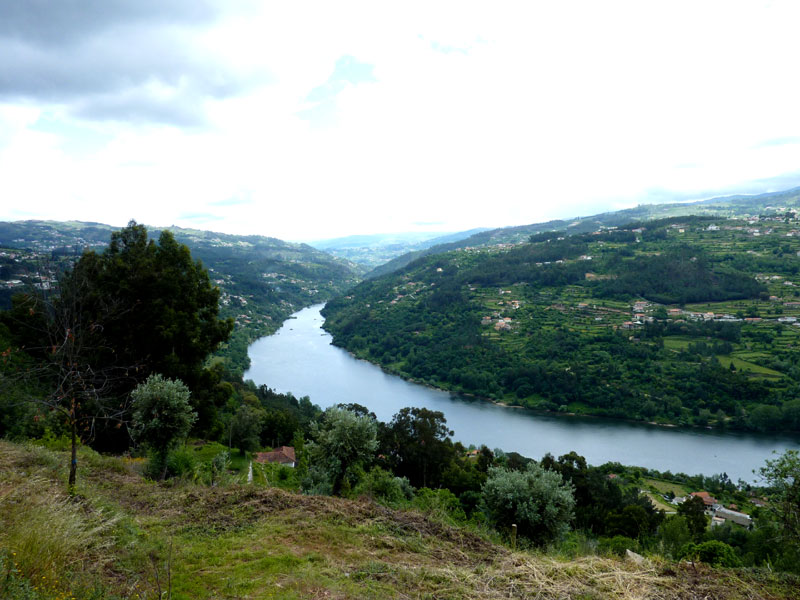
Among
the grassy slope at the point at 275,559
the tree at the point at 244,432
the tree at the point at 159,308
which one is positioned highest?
the tree at the point at 159,308

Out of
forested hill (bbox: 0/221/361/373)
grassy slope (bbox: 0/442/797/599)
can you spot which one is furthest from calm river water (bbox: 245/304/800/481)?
grassy slope (bbox: 0/442/797/599)

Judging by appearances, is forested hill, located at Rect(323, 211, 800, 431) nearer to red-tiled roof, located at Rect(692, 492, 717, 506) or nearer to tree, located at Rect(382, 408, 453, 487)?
red-tiled roof, located at Rect(692, 492, 717, 506)

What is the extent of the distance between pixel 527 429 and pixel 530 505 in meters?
30.8


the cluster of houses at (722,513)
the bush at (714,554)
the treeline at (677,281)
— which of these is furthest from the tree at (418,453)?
the treeline at (677,281)

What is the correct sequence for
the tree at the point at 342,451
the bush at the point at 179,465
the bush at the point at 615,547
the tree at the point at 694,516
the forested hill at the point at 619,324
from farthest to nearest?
the forested hill at the point at 619,324
the tree at the point at 694,516
the tree at the point at 342,451
the bush at the point at 179,465
the bush at the point at 615,547

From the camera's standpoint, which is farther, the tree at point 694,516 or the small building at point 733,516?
the small building at point 733,516

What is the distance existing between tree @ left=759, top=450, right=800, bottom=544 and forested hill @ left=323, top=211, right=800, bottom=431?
37.4 m

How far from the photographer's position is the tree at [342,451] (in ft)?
28.0

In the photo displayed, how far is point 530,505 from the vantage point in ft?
23.7

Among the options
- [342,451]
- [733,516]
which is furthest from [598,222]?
[342,451]

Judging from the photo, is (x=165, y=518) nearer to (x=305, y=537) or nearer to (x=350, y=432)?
(x=305, y=537)

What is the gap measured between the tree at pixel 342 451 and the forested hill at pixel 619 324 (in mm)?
37280

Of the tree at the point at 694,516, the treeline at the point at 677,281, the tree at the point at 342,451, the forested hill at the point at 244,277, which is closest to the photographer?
the tree at the point at 342,451

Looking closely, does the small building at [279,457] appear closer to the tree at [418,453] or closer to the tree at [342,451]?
the tree at [418,453]
